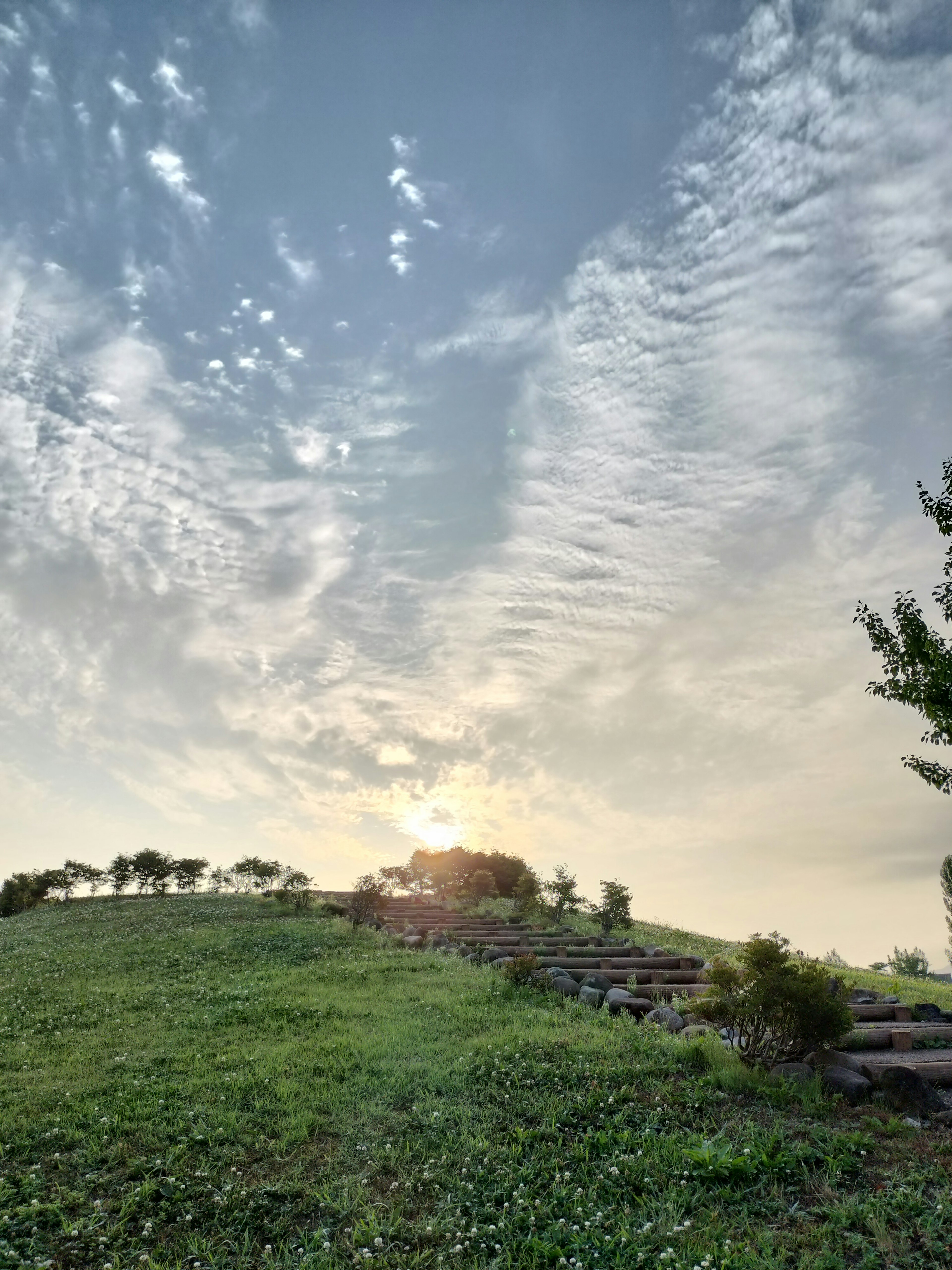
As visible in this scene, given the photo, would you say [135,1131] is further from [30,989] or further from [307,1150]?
[30,989]

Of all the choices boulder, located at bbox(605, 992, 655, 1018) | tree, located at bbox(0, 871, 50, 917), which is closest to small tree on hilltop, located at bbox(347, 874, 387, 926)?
boulder, located at bbox(605, 992, 655, 1018)

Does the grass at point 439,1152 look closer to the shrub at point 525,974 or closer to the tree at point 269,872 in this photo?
the shrub at point 525,974

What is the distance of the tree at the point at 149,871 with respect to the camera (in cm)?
4488

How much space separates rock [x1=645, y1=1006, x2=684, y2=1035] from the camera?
42.8 ft

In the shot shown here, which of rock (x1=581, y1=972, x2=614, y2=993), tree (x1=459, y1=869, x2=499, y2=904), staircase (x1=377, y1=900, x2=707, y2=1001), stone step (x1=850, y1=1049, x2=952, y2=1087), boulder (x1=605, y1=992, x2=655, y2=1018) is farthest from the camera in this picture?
tree (x1=459, y1=869, x2=499, y2=904)

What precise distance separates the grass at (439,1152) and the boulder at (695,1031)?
51 centimetres

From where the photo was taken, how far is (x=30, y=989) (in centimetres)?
1888

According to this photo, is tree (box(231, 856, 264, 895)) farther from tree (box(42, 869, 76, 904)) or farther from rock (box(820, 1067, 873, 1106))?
rock (box(820, 1067, 873, 1106))

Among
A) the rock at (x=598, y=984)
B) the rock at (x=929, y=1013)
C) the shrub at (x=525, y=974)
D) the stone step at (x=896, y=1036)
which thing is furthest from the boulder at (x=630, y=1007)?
the rock at (x=929, y=1013)

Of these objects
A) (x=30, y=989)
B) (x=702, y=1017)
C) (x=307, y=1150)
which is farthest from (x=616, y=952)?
(x=30, y=989)

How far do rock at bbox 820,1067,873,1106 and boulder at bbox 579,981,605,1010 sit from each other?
18.3 feet

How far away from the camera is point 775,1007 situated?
1050 cm

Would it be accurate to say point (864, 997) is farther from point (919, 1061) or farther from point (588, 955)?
point (588, 955)

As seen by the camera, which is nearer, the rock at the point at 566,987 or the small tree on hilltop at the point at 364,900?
the rock at the point at 566,987
